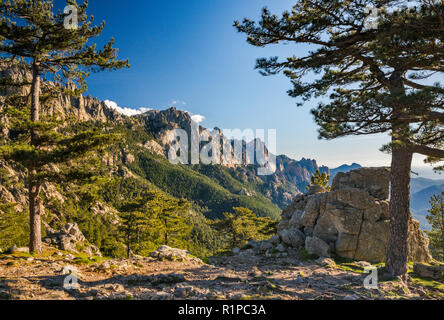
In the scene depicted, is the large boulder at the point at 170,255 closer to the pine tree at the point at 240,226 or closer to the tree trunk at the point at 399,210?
the tree trunk at the point at 399,210

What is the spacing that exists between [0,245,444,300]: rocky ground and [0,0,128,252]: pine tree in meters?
3.46

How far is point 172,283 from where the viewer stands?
6309mm

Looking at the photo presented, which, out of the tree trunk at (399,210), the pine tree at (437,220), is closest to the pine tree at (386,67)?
the tree trunk at (399,210)

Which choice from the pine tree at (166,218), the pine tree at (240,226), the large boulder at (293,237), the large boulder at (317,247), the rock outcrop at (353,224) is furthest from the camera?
the pine tree at (240,226)

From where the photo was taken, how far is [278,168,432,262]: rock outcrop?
11.4 meters

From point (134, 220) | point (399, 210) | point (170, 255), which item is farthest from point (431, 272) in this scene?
point (134, 220)

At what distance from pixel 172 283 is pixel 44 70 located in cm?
1137

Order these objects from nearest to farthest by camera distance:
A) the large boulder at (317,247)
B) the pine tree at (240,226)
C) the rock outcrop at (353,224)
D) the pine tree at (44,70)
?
the pine tree at (44,70)
the large boulder at (317,247)
the rock outcrop at (353,224)
the pine tree at (240,226)

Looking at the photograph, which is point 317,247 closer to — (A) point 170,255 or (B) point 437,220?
(A) point 170,255

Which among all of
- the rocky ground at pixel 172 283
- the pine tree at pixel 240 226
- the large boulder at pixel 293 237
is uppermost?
the rocky ground at pixel 172 283

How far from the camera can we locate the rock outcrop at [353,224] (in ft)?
37.4

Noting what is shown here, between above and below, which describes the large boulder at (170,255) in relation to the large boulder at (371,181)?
below

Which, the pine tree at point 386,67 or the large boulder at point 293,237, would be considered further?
the large boulder at point 293,237

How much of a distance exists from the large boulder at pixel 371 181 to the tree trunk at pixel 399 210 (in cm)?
503
